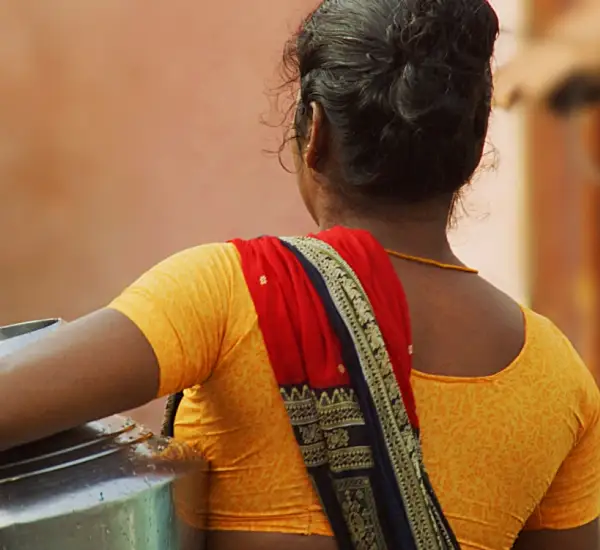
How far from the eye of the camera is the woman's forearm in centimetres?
86

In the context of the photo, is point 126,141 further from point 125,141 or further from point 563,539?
point 563,539

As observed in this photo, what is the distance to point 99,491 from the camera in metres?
0.92

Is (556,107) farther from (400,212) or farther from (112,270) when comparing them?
(400,212)

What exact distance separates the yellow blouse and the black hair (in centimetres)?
20

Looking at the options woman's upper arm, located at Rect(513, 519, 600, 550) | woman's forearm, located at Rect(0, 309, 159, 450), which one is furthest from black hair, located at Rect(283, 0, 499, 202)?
woman's upper arm, located at Rect(513, 519, 600, 550)

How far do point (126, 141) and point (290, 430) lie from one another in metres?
3.11

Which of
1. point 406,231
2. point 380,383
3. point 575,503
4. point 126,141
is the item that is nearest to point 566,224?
point 126,141

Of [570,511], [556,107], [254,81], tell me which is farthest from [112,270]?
[570,511]

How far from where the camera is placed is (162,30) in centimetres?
385

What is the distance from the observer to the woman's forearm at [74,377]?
86 cm

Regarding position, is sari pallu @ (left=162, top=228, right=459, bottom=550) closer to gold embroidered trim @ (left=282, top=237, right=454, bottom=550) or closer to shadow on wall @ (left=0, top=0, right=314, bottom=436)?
gold embroidered trim @ (left=282, top=237, right=454, bottom=550)

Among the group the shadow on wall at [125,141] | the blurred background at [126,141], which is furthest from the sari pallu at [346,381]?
the shadow on wall at [125,141]

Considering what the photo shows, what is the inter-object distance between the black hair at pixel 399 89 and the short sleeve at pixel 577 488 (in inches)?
13.0

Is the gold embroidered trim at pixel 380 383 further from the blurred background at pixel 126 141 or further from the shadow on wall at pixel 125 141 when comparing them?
the shadow on wall at pixel 125 141
